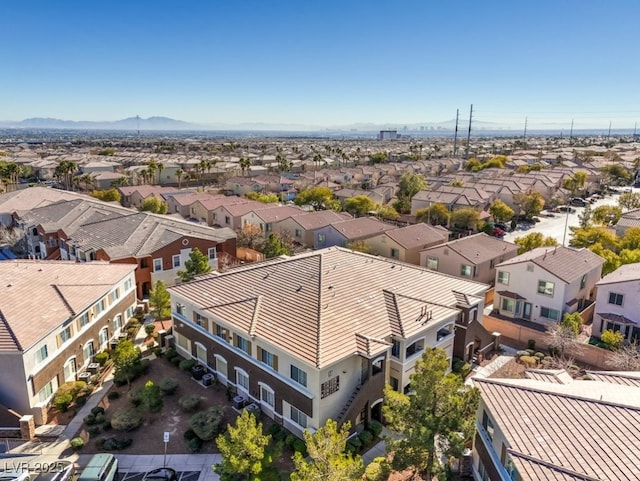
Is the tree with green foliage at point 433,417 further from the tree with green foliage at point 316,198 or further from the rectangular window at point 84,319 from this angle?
the tree with green foliage at point 316,198

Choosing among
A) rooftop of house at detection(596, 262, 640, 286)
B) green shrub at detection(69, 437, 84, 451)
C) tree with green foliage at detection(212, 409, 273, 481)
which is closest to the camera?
tree with green foliage at detection(212, 409, 273, 481)

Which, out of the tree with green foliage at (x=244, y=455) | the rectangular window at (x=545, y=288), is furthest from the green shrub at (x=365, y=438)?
the rectangular window at (x=545, y=288)

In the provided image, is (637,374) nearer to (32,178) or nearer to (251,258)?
(251,258)

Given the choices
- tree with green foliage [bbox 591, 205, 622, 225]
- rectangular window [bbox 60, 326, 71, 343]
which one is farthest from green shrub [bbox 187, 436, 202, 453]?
tree with green foliage [bbox 591, 205, 622, 225]

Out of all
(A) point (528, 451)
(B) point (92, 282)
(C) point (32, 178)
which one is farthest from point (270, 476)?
(C) point (32, 178)

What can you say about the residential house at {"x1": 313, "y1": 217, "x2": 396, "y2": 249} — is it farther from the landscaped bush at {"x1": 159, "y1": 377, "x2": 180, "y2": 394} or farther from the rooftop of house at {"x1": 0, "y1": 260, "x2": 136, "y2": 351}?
the landscaped bush at {"x1": 159, "y1": 377, "x2": 180, "y2": 394}

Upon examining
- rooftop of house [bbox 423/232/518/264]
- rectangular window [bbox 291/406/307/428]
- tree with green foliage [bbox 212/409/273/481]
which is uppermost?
rooftop of house [bbox 423/232/518/264]
